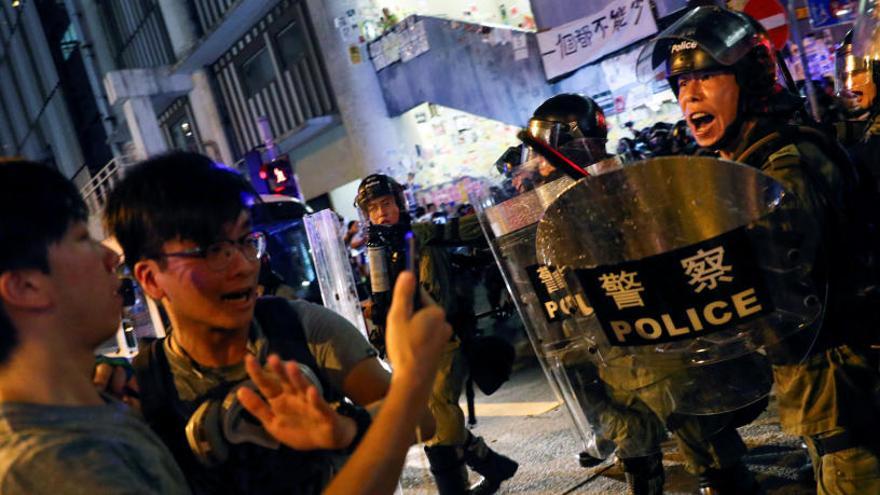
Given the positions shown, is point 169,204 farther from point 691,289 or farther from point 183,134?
point 183,134

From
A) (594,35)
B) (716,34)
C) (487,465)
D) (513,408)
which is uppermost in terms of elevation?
(594,35)

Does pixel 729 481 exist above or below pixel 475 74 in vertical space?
below

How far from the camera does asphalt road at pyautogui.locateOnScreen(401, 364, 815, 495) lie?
4.23 meters

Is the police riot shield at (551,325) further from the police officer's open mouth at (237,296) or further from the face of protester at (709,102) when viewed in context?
the police officer's open mouth at (237,296)

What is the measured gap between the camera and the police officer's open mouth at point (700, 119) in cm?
270

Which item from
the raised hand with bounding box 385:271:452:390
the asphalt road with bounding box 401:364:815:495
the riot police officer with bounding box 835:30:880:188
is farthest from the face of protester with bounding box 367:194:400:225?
the raised hand with bounding box 385:271:452:390

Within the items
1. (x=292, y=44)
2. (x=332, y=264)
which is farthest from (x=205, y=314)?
(x=292, y=44)

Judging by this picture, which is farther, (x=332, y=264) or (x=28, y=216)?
(x=332, y=264)

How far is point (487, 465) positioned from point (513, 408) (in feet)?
7.12

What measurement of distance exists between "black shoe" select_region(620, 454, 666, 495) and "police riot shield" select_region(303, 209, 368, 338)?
13.4 ft

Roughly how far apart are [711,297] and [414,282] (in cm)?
93

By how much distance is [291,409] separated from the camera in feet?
4.69

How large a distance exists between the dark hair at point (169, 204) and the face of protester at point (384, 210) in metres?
3.12

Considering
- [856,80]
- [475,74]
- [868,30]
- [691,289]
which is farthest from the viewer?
[475,74]
